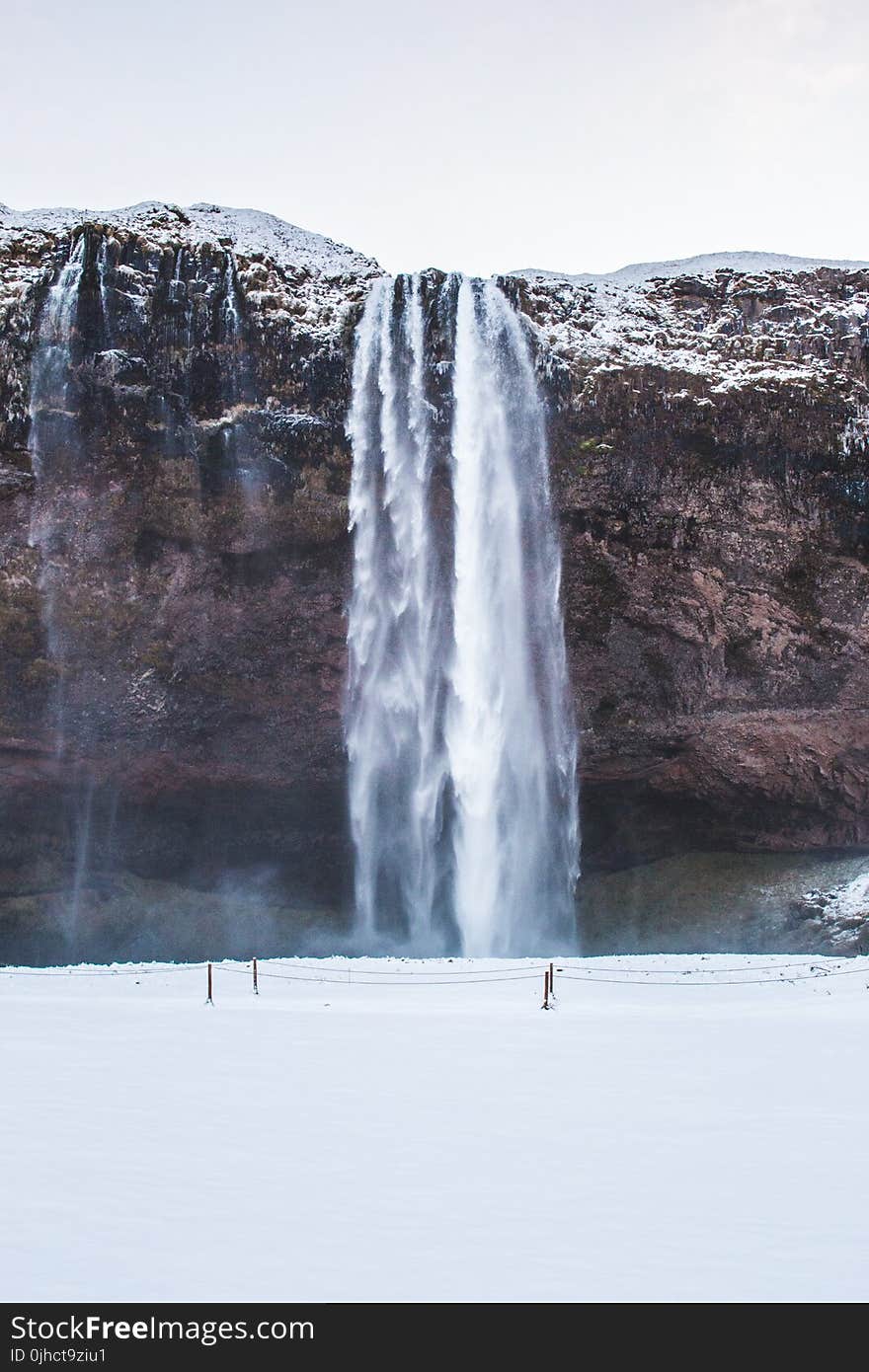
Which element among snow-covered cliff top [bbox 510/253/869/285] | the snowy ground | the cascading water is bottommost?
the snowy ground

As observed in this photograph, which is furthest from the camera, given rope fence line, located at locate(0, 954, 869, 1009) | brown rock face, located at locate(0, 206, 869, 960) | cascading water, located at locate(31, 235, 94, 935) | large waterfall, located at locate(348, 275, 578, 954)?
large waterfall, located at locate(348, 275, 578, 954)

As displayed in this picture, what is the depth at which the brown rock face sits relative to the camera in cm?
2836

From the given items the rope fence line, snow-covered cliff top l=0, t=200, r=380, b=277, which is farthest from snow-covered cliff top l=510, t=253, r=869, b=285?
the rope fence line

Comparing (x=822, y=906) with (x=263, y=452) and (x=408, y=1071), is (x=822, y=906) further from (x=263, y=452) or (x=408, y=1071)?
(x=408, y=1071)

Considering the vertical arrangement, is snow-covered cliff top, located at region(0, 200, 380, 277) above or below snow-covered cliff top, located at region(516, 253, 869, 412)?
above

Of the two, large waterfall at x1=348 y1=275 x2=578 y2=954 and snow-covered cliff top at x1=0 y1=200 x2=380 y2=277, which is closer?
large waterfall at x1=348 y1=275 x2=578 y2=954

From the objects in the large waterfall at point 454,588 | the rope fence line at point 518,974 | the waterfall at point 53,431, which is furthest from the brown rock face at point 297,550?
the rope fence line at point 518,974

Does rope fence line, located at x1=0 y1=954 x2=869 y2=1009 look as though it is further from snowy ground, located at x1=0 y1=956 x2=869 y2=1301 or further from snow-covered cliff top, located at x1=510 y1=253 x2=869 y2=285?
snow-covered cliff top, located at x1=510 y1=253 x2=869 y2=285

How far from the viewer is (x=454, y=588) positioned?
29.0 meters

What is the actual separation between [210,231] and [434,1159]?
28655 millimetres

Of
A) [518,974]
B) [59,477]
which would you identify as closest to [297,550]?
[59,477]

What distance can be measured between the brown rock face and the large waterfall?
2.57ft
